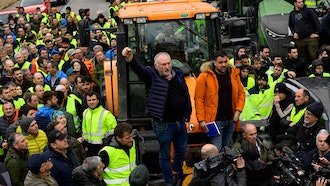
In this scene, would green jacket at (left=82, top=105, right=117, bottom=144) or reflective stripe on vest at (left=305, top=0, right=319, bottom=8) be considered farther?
reflective stripe on vest at (left=305, top=0, right=319, bottom=8)

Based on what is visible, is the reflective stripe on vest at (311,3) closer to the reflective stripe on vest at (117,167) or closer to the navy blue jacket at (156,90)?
the navy blue jacket at (156,90)

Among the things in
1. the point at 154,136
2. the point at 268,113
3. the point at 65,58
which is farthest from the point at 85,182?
the point at 65,58

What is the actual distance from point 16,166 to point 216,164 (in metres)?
2.66

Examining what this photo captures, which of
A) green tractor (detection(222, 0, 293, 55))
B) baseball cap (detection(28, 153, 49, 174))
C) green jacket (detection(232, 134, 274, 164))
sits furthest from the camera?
green tractor (detection(222, 0, 293, 55))

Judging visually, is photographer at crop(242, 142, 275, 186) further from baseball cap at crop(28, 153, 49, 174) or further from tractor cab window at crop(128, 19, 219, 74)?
tractor cab window at crop(128, 19, 219, 74)

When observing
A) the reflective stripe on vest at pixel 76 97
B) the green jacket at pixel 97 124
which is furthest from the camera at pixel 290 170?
the reflective stripe on vest at pixel 76 97

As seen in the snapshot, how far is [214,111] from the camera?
8023mm

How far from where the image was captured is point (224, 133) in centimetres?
827

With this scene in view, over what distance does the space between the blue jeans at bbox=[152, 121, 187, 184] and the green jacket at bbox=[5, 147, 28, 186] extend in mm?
1643

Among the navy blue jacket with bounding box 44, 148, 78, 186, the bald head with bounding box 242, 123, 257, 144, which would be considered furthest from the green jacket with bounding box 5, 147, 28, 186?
the bald head with bounding box 242, 123, 257, 144

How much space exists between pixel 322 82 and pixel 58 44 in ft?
26.2

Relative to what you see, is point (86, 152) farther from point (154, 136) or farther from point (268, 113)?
point (268, 113)

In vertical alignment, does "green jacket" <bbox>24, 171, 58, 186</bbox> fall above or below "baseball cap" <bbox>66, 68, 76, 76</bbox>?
below

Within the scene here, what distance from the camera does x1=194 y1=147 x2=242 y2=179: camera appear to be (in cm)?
611
